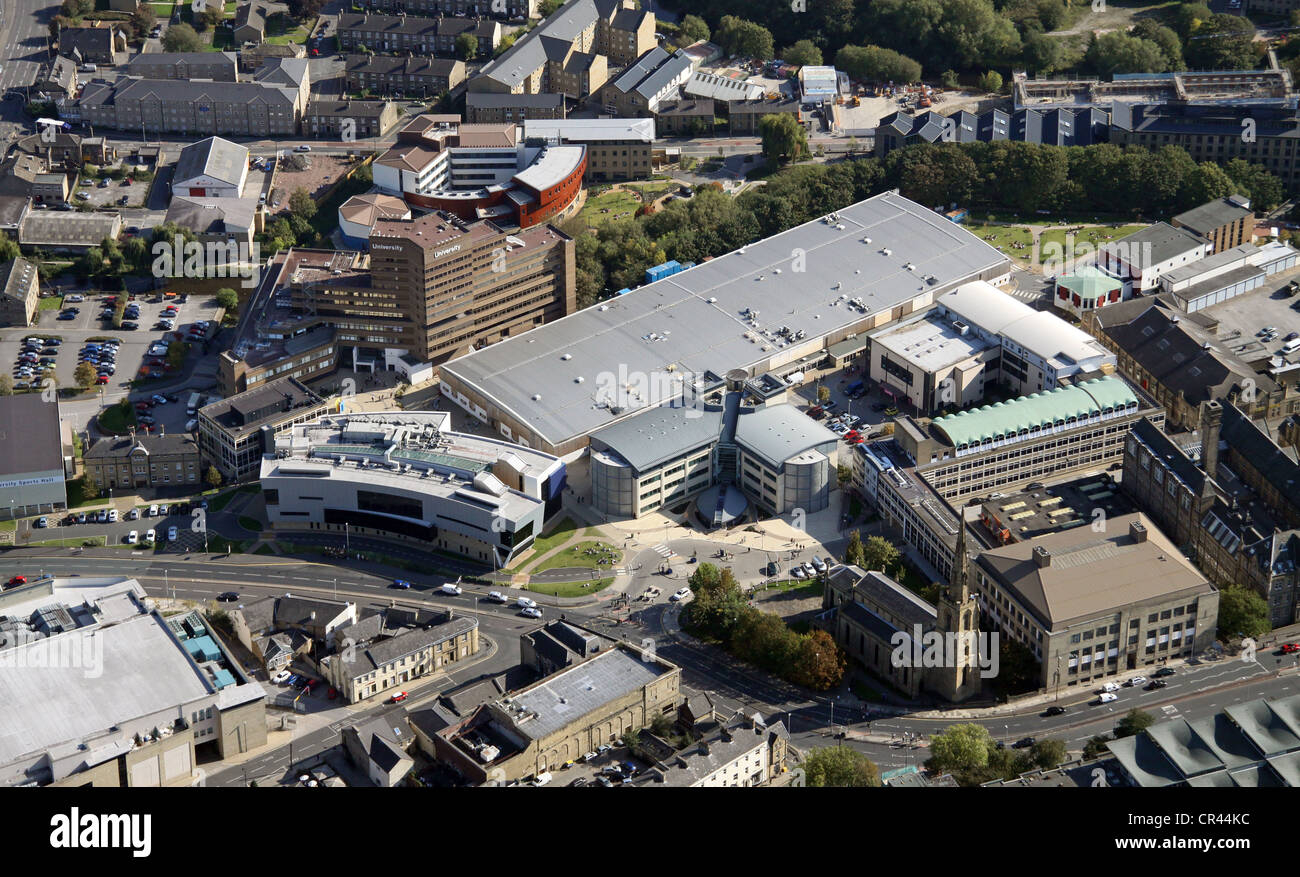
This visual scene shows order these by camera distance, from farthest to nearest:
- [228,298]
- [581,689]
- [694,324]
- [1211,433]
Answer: [228,298]
[694,324]
[1211,433]
[581,689]

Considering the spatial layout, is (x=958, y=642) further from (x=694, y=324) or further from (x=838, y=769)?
(x=694, y=324)

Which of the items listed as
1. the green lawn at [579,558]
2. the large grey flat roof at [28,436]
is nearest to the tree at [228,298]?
the large grey flat roof at [28,436]

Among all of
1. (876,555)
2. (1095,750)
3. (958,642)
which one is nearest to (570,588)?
(876,555)

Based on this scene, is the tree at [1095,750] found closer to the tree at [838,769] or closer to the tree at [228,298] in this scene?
the tree at [838,769]

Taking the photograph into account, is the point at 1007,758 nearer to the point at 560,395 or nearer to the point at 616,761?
the point at 616,761

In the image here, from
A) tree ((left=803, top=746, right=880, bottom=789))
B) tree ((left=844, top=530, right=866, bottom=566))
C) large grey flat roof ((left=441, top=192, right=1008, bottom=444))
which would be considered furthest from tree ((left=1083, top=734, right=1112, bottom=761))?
large grey flat roof ((left=441, top=192, right=1008, bottom=444))
